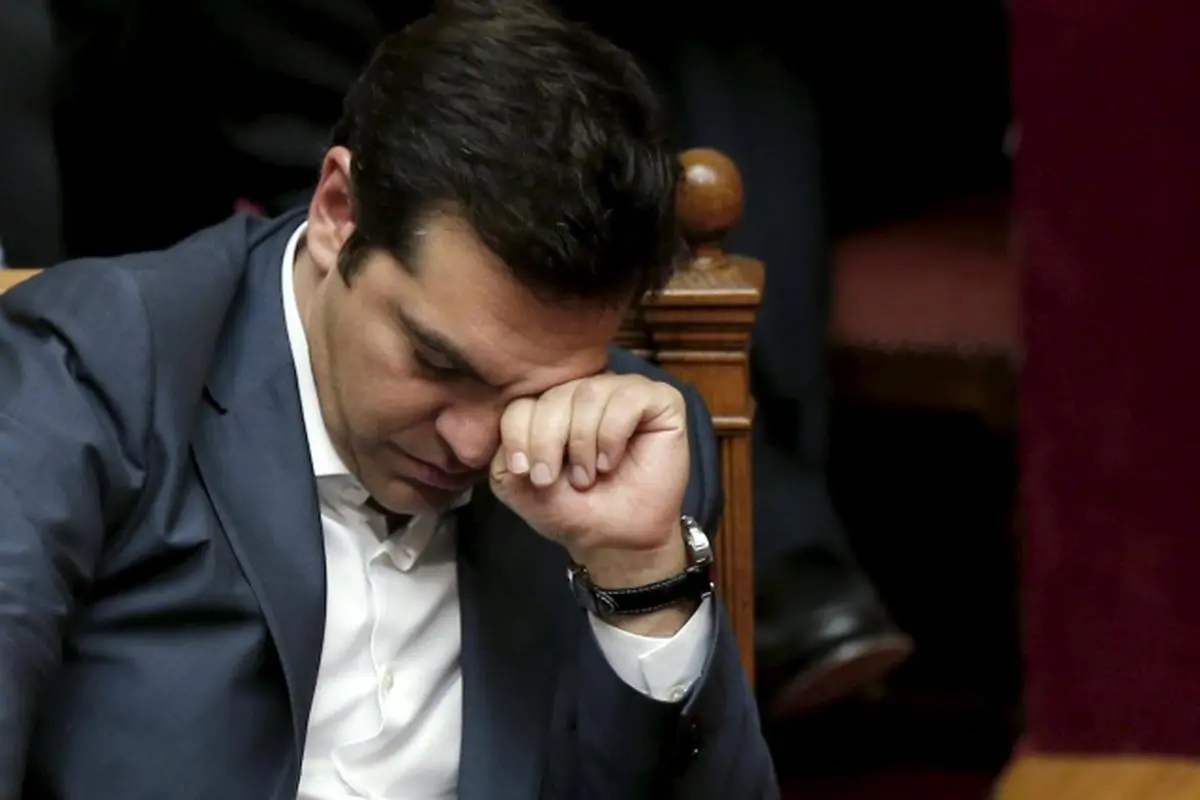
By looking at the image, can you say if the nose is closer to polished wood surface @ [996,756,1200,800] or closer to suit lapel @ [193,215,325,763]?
suit lapel @ [193,215,325,763]

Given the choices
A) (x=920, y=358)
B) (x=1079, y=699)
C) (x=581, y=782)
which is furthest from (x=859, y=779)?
(x=581, y=782)

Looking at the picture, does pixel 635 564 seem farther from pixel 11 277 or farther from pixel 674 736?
pixel 11 277

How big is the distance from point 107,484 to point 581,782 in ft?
1.25

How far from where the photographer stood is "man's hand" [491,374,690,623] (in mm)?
930

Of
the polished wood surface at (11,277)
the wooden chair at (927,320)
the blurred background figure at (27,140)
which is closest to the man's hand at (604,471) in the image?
the polished wood surface at (11,277)

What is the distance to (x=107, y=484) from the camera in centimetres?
87

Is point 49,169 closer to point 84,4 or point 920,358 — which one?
point 84,4

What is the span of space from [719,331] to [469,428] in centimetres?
25

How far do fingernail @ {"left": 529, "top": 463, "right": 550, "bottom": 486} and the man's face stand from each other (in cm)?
3

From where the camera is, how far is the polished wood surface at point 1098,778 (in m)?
1.61

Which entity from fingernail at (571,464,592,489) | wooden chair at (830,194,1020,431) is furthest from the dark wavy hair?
wooden chair at (830,194,1020,431)

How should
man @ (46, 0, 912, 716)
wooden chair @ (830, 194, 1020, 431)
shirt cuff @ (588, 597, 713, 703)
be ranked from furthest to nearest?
wooden chair @ (830, 194, 1020, 431), man @ (46, 0, 912, 716), shirt cuff @ (588, 597, 713, 703)

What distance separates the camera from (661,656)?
3.30ft

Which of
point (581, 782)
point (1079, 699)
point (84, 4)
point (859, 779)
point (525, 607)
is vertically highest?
point (84, 4)
